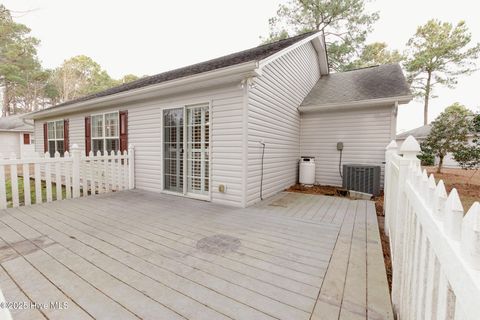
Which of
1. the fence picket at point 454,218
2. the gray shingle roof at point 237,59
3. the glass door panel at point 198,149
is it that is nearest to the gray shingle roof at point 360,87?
the gray shingle roof at point 237,59

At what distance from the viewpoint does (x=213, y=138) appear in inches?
179

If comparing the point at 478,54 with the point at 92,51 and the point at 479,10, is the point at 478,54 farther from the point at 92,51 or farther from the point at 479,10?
the point at 92,51

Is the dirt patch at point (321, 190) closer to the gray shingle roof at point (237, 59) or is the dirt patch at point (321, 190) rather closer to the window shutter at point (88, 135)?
the gray shingle roof at point (237, 59)

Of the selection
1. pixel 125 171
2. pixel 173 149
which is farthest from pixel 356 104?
pixel 125 171

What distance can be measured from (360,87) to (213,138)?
5426mm

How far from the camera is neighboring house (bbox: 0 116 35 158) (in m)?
15.9

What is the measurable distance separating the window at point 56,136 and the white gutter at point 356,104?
29.8 ft

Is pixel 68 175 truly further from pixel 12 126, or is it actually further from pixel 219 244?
pixel 12 126

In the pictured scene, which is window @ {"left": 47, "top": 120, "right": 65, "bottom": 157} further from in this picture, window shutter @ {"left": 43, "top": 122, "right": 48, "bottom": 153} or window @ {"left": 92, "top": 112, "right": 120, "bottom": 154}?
window @ {"left": 92, "top": 112, "right": 120, "bottom": 154}

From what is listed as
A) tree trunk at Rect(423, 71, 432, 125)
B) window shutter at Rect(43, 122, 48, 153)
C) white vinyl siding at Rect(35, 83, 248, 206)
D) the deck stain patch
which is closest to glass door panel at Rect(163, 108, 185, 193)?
white vinyl siding at Rect(35, 83, 248, 206)

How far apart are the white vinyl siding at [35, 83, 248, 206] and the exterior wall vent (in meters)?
3.30

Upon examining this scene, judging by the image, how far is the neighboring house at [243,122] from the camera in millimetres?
4309

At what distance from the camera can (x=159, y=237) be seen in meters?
2.78

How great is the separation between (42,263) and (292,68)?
21.2ft
